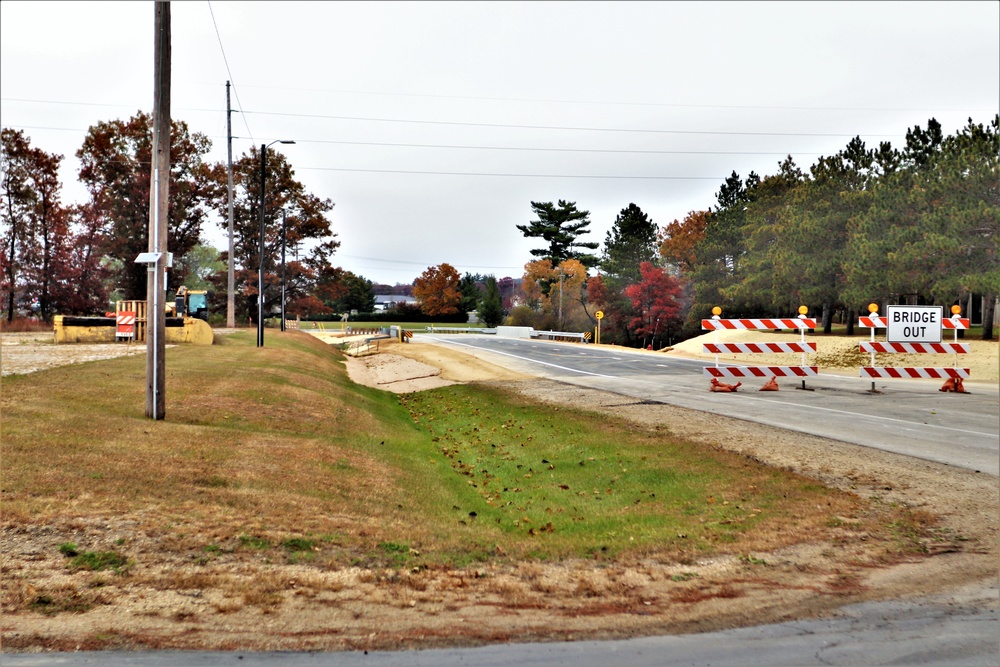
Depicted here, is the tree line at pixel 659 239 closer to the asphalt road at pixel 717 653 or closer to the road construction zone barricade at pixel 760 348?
the road construction zone barricade at pixel 760 348

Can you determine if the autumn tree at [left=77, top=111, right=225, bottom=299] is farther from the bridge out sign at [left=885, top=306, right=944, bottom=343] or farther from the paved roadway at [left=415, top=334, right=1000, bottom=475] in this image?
the bridge out sign at [left=885, top=306, right=944, bottom=343]

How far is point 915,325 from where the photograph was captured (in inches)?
748

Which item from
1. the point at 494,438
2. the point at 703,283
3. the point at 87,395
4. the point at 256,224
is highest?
the point at 256,224

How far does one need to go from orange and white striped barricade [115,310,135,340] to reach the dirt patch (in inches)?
990

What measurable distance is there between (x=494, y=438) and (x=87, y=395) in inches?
291

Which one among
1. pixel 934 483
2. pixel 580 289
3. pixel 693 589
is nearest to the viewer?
pixel 693 589

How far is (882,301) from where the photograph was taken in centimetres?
5544

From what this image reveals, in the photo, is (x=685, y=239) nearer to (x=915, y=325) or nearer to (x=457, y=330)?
(x=457, y=330)

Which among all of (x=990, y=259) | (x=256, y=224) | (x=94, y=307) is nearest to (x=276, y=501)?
(x=990, y=259)

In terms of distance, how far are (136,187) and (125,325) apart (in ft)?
88.0

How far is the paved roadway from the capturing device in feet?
38.6

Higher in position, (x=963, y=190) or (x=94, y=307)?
(x=963, y=190)

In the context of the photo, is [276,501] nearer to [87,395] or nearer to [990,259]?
[87,395]

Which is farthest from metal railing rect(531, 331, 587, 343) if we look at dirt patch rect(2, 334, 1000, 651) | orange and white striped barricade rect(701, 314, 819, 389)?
dirt patch rect(2, 334, 1000, 651)
